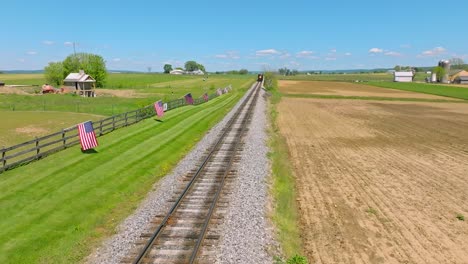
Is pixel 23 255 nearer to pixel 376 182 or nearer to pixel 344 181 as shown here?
pixel 344 181

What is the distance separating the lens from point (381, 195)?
16.6m

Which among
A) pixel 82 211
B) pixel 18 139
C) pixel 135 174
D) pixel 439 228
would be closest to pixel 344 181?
pixel 439 228

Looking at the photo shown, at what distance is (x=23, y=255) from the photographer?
10328mm

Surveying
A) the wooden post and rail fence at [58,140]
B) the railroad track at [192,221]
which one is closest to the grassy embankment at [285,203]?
the railroad track at [192,221]

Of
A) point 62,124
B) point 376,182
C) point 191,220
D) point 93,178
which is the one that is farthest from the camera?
point 62,124

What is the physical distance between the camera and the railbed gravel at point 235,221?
420 inches

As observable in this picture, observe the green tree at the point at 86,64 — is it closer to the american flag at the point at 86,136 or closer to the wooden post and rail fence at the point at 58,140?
the wooden post and rail fence at the point at 58,140

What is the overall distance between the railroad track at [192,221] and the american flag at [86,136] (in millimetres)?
7256

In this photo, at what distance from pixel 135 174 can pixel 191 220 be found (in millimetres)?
6842

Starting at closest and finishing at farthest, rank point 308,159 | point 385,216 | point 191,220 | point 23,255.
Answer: point 23,255, point 191,220, point 385,216, point 308,159

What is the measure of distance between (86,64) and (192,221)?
102 meters

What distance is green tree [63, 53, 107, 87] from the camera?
10346 cm

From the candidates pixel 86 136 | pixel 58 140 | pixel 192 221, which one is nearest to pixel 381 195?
pixel 192 221

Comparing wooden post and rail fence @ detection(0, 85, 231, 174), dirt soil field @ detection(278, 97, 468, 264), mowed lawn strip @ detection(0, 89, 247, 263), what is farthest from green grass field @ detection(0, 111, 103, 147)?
dirt soil field @ detection(278, 97, 468, 264)
